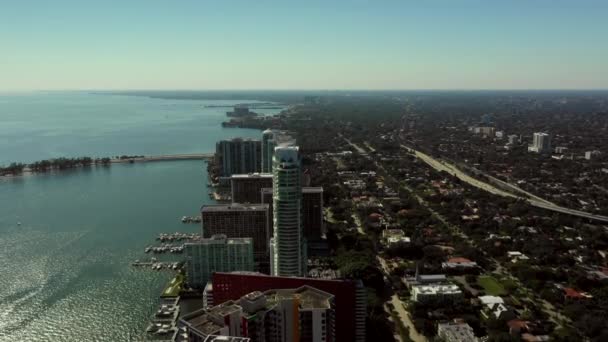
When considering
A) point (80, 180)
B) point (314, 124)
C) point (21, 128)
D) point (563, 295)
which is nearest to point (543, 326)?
point (563, 295)

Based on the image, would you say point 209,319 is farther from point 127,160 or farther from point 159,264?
point 127,160

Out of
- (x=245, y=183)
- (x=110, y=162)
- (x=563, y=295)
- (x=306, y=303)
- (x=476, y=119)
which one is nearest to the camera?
(x=306, y=303)

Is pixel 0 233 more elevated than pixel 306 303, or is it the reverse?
pixel 306 303

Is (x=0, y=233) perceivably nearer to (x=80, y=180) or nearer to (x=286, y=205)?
(x=80, y=180)

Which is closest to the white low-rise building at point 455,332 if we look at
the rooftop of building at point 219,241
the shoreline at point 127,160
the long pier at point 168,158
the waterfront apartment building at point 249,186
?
the rooftop of building at point 219,241

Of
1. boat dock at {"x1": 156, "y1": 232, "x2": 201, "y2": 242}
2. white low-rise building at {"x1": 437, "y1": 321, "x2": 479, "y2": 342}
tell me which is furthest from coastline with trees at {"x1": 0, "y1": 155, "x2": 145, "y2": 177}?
white low-rise building at {"x1": 437, "y1": 321, "x2": 479, "y2": 342}

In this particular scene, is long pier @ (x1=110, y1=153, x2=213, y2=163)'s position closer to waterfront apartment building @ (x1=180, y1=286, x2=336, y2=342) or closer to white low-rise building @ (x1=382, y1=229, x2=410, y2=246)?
white low-rise building @ (x1=382, y1=229, x2=410, y2=246)
